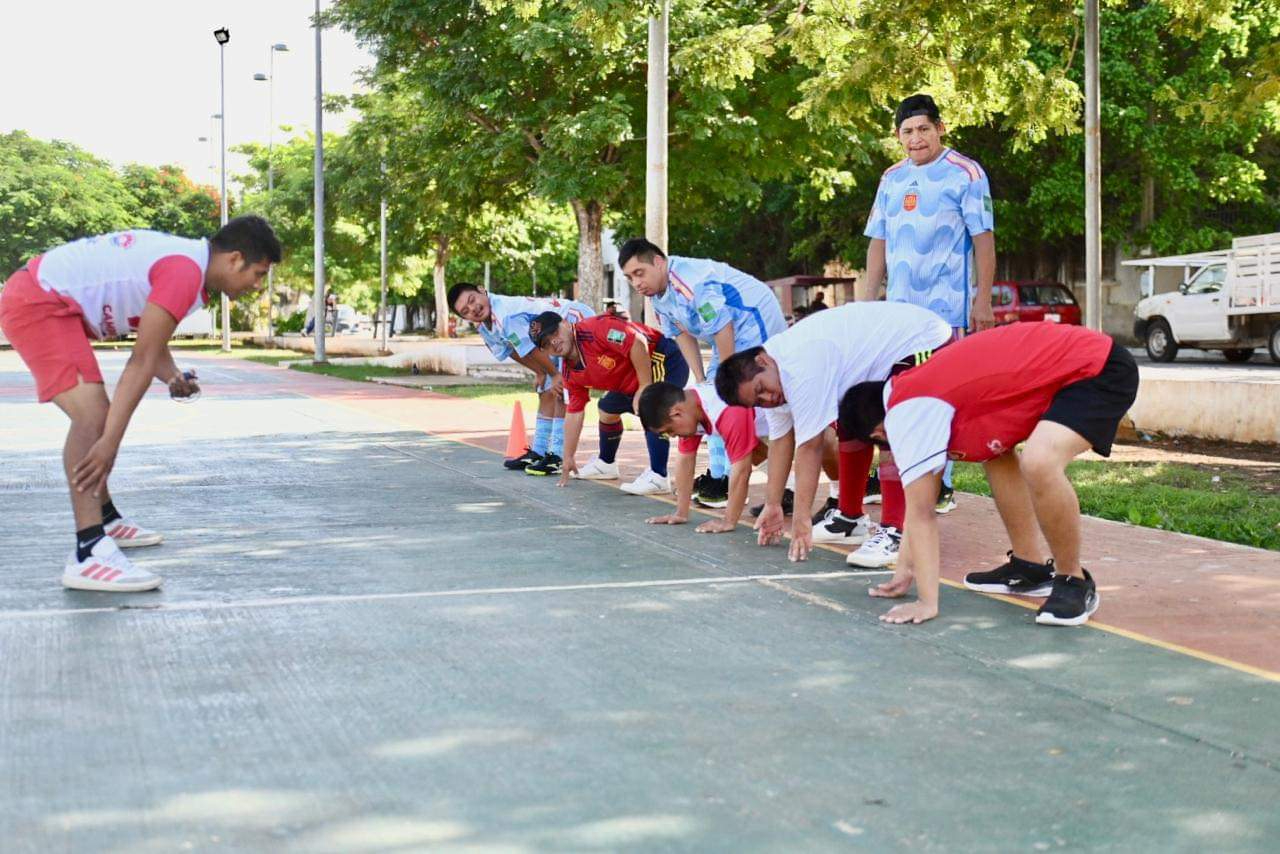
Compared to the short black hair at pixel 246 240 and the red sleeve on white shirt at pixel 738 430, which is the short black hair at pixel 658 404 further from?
the short black hair at pixel 246 240

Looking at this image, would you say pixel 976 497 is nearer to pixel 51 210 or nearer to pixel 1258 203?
pixel 1258 203

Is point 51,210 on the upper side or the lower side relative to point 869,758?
upper

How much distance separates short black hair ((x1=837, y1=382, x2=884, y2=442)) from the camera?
6.43 m

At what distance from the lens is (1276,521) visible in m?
8.46

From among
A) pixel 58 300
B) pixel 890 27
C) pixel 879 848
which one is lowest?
pixel 879 848

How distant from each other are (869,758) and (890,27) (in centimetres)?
1039

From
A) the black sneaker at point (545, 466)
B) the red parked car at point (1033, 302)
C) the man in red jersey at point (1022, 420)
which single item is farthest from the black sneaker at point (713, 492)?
the red parked car at point (1033, 302)

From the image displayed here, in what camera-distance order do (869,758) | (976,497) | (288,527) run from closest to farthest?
(869,758)
(288,527)
(976,497)

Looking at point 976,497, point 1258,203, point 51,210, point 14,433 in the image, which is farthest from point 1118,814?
point 51,210

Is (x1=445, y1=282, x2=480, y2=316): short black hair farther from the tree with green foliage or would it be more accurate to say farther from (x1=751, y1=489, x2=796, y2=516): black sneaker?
the tree with green foliage

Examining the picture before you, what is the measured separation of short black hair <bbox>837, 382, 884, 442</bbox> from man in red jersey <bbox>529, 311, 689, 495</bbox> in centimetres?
300

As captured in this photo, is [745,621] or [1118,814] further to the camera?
[745,621]

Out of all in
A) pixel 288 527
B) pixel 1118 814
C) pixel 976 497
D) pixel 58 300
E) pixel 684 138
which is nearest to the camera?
pixel 1118 814

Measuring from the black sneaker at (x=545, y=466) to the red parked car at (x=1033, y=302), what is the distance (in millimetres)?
22725
